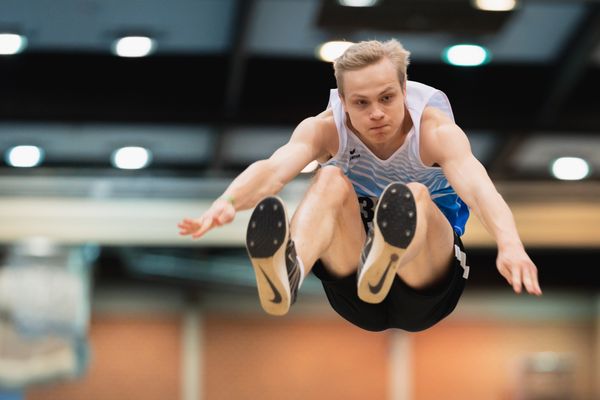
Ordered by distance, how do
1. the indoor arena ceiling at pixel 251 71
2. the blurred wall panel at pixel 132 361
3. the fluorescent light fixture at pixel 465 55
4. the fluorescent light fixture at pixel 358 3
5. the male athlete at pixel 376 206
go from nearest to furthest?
the male athlete at pixel 376 206
the fluorescent light fixture at pixel 358 3
the indoor arena ceiling at pixel 251 71
the fluorescent light fixture at pixel 465 55
the blurred wall panel at pixel 132 361

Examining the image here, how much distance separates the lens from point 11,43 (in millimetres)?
8695

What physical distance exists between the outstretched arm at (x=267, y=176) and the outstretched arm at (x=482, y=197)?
446 mm

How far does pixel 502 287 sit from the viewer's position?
1349cm

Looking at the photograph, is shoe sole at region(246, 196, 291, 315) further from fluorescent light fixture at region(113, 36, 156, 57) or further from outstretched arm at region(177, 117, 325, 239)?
fluorescent light fixture at region(113, 36, 156, 57)

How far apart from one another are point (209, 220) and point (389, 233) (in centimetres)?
64

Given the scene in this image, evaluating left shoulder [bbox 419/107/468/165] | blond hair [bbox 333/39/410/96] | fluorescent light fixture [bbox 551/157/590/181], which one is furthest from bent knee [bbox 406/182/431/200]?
fluorescent light fixture [bbox 551/157/590/181]

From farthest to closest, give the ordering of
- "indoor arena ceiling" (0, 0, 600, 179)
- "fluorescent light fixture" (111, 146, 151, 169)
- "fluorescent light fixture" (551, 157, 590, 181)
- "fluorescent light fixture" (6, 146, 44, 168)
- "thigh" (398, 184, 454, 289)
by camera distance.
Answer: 1. "fluorescent light fixture" (551, 157, 590, 181)
2. "fluorescent light fixture" (111, 146, 151, 169)
3. "fluorescent light fixture" (6, 146, 44, 168)
4. "indoor arena ceiling" (0, 0, 600, 179)
5. "thigh" (398, 184, 454, 289)

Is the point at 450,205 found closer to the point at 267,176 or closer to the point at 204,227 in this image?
the point at 267,176

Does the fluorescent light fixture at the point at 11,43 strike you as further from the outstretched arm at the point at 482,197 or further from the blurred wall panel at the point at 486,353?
the blurred wall panel at the point at 486,353

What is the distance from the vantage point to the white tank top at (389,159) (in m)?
4.19

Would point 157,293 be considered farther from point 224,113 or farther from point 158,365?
point 224,113

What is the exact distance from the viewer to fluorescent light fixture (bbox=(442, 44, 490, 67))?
8922 millimetres

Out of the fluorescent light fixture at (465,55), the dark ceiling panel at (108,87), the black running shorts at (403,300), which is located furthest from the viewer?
the dark ceiling panel at (108,87)

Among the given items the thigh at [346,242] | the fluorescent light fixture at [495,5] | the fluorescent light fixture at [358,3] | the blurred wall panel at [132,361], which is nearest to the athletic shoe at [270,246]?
the thigh at [346,242]
